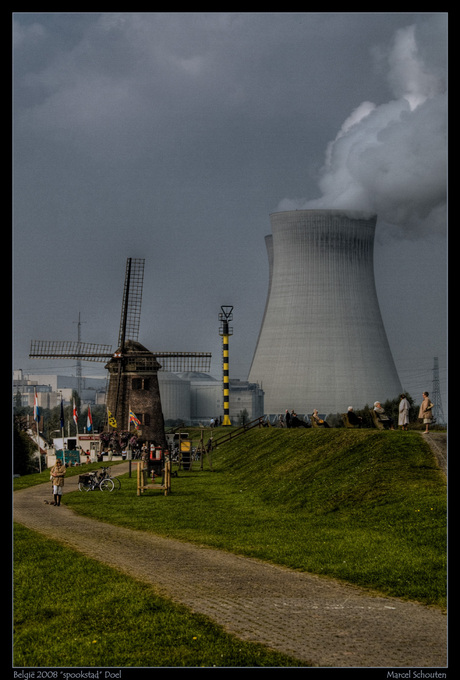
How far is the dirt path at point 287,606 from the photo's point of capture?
6.96 metres

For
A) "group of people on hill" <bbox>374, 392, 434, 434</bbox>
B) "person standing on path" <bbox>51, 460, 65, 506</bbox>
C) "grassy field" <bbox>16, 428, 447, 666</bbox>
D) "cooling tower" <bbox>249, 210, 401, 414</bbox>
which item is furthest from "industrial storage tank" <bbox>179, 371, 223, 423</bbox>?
"person standing on path" <bbox>51, 460, 65, 506</bbox>

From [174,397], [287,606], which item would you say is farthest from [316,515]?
[174,397]

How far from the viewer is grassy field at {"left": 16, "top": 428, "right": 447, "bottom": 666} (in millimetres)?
10227

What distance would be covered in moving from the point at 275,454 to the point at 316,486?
311 inches

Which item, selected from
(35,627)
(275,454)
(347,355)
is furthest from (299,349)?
(35,627)

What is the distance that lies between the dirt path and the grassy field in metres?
0.34

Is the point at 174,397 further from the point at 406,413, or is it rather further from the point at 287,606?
the point at 287,606

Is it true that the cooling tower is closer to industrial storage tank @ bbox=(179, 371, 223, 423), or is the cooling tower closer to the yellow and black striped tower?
the yellow and black striped tower

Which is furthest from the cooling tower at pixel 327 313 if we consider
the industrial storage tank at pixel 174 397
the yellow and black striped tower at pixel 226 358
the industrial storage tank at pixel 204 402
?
the industrial storage tank at pixel 204 402

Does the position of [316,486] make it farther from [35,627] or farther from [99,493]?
[35,627]

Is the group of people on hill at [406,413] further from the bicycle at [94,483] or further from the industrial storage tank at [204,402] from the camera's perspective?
the industrial storage tank at [204,402]

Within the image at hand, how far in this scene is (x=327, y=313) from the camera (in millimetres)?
58062

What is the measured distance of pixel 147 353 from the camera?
165 ft

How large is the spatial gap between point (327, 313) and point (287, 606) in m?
49.9
